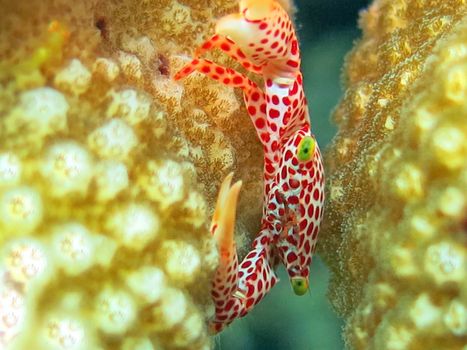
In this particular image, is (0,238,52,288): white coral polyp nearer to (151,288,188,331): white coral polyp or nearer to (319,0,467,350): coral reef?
(151,288,188,331): white coral polyp

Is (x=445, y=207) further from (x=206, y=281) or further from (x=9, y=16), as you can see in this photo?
(x=9, y=16)

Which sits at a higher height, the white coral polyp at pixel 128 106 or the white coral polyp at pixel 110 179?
the white coral polyp at pixel 128 106

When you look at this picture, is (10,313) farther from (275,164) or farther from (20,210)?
(275,164)

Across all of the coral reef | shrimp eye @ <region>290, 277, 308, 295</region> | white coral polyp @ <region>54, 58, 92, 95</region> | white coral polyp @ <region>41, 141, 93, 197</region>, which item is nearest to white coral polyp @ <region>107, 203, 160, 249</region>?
white coral polyp @ <region>41, 141, 93, 197</region>

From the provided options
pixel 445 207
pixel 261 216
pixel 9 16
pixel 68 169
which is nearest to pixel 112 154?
pixel 68 169

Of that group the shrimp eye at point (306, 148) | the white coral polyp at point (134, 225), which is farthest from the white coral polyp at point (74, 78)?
the shrimp eye at point (306, 148)

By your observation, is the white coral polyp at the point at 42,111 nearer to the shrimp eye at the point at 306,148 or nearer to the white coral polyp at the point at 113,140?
the white coral polyp at the point at 113,140

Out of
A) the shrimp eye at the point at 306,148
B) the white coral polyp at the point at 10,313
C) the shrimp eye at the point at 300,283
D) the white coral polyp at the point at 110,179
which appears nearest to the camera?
the white coral polyp at the point at 10,313

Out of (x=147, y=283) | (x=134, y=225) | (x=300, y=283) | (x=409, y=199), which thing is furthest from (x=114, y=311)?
(x=300, y=283)
